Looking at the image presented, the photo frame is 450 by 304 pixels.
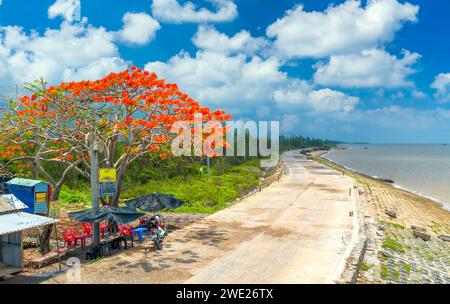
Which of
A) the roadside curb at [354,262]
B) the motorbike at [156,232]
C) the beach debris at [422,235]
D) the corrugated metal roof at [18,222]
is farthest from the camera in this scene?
the beach debris at [422,235]

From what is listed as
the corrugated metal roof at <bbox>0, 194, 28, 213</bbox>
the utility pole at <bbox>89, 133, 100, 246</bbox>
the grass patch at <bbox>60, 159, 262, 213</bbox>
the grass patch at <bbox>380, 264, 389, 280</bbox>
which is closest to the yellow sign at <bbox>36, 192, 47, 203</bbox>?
the utility pole at <bbox>89, 133, 100, 246</bbox>

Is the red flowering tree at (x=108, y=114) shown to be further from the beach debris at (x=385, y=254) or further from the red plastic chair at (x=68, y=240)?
the beach debris at (x=385, y=254)

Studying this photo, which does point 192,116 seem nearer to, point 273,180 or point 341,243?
point 341,243

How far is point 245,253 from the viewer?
13.4m

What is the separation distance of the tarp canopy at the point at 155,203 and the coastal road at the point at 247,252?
1324 mm

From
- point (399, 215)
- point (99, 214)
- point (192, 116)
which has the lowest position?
point (399, 215)

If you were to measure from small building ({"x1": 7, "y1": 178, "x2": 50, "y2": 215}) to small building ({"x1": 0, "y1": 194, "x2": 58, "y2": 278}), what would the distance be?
2.43m

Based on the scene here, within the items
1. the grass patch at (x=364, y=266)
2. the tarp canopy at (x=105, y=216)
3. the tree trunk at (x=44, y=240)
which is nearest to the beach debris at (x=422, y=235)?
the grass patch at (x=364, y=266)

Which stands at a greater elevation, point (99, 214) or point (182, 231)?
point (99, 214)

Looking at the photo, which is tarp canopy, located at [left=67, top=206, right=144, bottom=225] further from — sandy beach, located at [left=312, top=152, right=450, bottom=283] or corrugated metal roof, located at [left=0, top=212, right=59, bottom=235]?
sandy beach, located at [left=312, top=152, right=450, bottom=283]

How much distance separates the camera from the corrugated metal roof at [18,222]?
10.6m
